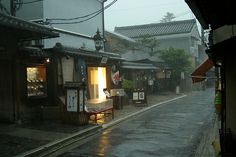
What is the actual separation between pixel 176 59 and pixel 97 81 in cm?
1947

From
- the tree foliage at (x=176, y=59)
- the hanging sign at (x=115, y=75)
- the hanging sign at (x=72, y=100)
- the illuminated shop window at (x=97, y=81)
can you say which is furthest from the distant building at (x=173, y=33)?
the hanging sign at (x=72, y=100)

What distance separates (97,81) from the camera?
27891 mm

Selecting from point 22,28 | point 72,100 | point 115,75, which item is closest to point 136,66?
point 115,75

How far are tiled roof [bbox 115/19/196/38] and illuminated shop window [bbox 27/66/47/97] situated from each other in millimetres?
38238

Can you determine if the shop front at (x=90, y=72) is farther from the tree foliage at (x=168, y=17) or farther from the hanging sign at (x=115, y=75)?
the tree foliage at (x=168, y=17)

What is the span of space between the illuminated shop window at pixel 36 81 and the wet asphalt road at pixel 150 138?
15.7 ft

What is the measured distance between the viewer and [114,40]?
4378 cm

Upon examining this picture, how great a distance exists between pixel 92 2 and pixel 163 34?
29107mm

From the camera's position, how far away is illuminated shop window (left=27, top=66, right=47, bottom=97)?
19.7 metres

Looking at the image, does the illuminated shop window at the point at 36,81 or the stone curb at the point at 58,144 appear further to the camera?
the illuminated shop window at the point at 36,81

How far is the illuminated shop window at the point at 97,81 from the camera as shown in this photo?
27.1m

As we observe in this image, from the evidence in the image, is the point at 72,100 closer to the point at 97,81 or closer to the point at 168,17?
the point at 97,81

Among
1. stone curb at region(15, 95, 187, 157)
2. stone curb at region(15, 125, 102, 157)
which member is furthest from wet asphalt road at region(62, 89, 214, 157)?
stone curb at region(15, 125, 102, 157)

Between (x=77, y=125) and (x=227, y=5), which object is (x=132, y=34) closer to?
(x=77, y=125)
